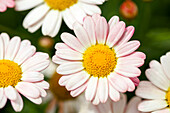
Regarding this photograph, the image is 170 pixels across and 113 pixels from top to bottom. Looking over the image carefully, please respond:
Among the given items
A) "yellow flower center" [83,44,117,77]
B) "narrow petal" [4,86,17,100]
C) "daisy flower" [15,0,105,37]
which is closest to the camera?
"narrow petal" [4,86,17,100]

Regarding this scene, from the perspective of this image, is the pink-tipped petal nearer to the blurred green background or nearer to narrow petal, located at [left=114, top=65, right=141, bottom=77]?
narrow petal, located at [left=114, top=65, right=141, bottom=77]

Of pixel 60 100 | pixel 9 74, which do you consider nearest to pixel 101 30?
pixel 9 74

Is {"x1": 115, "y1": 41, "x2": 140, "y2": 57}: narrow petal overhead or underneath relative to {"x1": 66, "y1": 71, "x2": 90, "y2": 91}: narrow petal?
overhead

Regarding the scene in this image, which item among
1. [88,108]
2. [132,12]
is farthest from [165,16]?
[88,108]

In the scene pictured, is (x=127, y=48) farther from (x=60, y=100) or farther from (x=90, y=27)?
(x=60, y=100)

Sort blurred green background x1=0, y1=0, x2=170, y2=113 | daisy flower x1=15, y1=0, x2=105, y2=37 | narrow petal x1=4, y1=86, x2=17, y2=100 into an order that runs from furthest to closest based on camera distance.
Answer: blurred green background x1=0, y1=0, x2=170, y2=113 < daisy flower x1=15, y1=0, x2=105, y2=37 < narrow petal x1=4, y1=86, x2=17, y2=100

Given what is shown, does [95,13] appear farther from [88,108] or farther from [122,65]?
[88,108]

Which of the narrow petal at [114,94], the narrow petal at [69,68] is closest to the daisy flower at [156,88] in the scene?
the narrow petal at [114,94]

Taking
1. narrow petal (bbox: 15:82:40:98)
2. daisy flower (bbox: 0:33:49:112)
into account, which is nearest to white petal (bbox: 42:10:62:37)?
daisy flower (bbox: 0:33:49:112)

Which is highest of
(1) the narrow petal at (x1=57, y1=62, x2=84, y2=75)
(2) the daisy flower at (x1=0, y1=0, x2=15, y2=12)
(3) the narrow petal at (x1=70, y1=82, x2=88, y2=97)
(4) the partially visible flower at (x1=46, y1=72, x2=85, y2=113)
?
(2) the daisy flower at (x1=0, y1=0, x2=15, y2=12)
